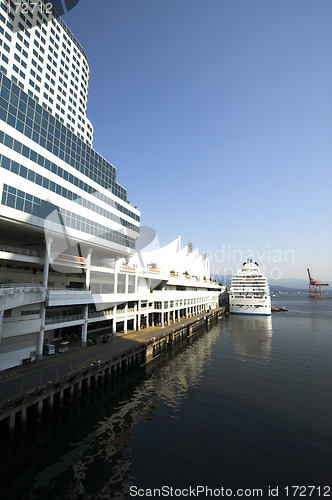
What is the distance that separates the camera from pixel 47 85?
54500mm

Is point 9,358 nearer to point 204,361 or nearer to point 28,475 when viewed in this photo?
point 28,475

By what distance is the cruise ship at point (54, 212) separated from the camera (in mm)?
28656

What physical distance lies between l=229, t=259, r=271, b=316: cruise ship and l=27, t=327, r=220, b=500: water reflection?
8167 cm

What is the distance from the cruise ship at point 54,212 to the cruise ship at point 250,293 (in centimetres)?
5093

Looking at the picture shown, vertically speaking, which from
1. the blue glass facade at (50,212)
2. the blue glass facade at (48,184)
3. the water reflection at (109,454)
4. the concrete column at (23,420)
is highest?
the blue glass facade at (48,184)

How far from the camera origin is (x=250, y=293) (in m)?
113

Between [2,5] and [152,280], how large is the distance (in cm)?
6066

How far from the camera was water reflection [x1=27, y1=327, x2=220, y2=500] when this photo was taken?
49.3 ft

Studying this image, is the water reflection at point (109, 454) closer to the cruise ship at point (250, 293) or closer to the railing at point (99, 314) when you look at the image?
the railing at point (99, 314)

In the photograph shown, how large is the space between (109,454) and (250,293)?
103 m

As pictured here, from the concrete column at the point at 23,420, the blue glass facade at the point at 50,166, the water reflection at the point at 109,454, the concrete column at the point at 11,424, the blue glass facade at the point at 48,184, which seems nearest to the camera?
the water reflection at the point at 109,454

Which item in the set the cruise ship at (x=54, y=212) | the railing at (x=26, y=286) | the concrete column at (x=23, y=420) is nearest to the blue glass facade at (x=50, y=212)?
the cruise ship at (x=54, y=212)

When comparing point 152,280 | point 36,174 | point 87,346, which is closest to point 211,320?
point 152,280

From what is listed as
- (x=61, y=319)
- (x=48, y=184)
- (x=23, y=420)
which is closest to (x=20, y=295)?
(x=61, y=319)
